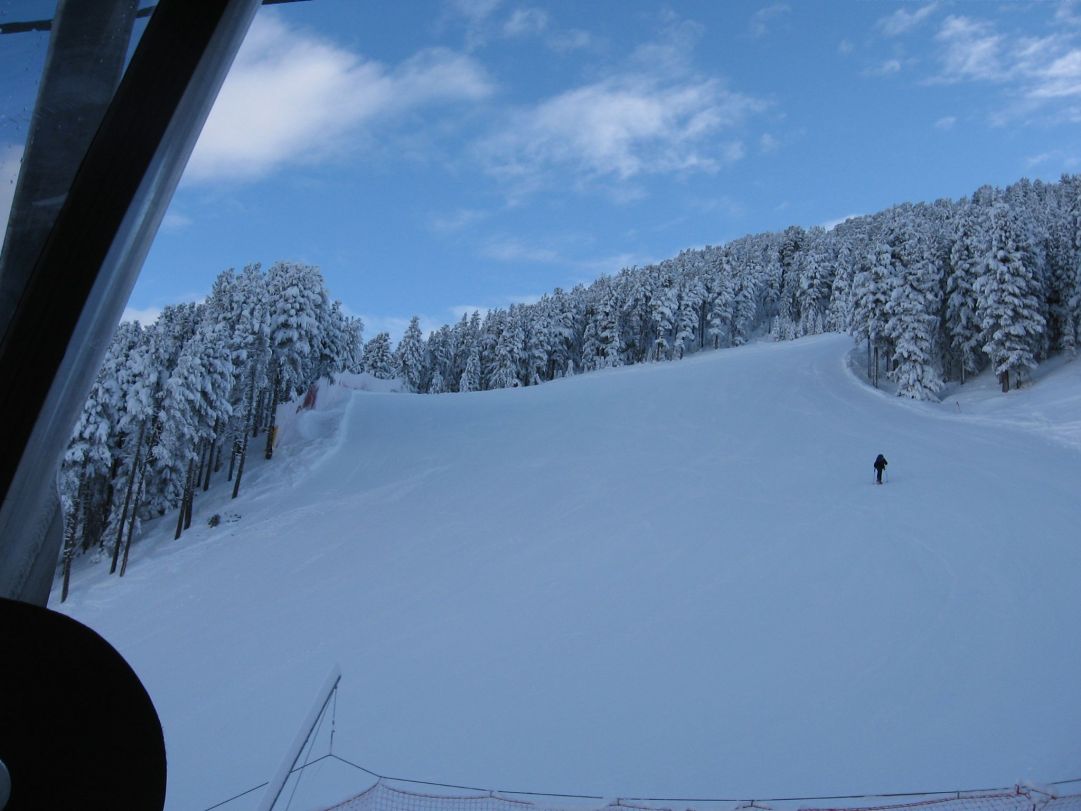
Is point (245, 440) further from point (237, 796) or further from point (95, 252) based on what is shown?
point (95, 252)

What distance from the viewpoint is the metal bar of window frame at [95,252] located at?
1.60 metres

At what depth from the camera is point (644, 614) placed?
13.5m

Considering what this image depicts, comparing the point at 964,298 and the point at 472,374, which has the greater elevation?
the point at 964,298

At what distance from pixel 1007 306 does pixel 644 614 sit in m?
35.8

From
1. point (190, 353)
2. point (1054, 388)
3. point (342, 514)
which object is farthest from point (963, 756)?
point (1054, 388)

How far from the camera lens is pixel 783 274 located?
100 meters

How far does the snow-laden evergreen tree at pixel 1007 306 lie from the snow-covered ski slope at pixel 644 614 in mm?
7985

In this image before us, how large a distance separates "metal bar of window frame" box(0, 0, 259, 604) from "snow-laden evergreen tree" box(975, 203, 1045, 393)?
1708 inches

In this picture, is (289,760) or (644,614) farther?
(644,614)

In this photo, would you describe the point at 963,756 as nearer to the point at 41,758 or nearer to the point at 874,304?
the point at 41,758

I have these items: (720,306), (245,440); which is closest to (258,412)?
(245,440)

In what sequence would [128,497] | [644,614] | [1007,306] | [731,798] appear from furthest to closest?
[1007,306], [128,497], [644,614], [731,798]

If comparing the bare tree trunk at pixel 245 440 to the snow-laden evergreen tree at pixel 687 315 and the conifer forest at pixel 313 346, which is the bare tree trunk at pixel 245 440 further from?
the snow-laden evergreen tree at pixel 687 315

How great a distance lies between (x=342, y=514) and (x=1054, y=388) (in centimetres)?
3477
